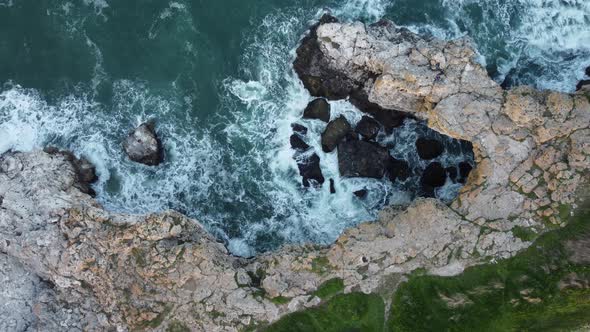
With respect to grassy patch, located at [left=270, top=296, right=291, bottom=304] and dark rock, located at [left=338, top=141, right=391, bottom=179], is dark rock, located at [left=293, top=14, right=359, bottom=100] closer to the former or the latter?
dark rock, located at [left=338, top=141, right=391, bottom=179]

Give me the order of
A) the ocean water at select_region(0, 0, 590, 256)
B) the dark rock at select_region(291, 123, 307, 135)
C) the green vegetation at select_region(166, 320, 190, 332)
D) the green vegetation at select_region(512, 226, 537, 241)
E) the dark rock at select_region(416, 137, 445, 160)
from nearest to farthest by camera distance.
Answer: the green vegetation at select_region(512, 226, 537, 241), the green vegetation at select_region(166, 320, 190, 332), the dark rock at select_region(416, 137, 445, 160), the ocean water at select_region(0, 0, 590, 256), the dark rock at select_region(291, 123, 307, 135)

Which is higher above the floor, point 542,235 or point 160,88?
point 160,88

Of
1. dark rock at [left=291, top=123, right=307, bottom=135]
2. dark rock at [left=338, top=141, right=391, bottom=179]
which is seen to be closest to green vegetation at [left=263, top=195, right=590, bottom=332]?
dark rock at [left=338, top=141, right=391, bottom=179]

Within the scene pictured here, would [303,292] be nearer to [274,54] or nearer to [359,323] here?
[359,323]

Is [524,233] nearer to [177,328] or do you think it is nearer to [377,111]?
[377,111]

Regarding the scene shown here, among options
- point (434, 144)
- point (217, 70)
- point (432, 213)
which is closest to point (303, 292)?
point (432, 213)

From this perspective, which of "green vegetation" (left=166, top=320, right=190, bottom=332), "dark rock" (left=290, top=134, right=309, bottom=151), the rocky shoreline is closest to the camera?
the rocky shoreline
